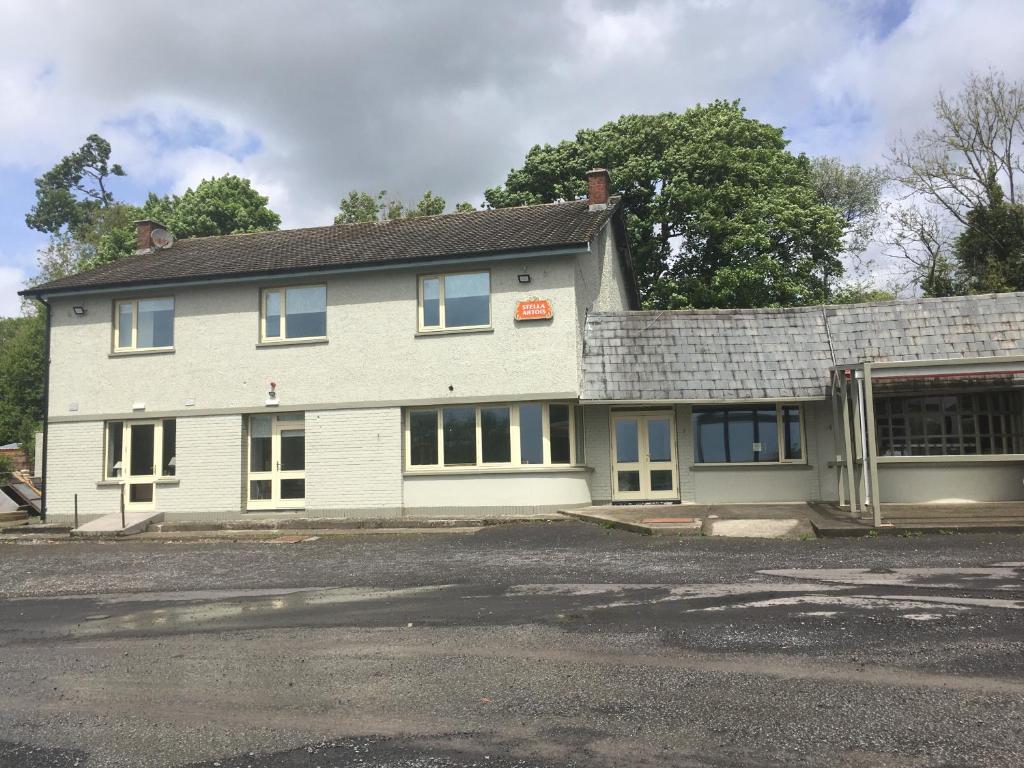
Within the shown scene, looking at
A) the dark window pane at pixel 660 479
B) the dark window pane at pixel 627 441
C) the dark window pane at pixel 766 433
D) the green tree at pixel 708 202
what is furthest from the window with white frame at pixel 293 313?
the green tree at pixel 708 202

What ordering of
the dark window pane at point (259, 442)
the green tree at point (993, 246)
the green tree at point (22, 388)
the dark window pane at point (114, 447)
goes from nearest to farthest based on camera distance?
the dark window pane at point (259, 442) → the dark window pane at point (114, 447) → the green tree at point (993, 246) → the green tree at point (22, 388)

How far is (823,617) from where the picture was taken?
670 cm

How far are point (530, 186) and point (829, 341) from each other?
16858mm

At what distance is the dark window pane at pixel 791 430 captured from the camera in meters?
16.8

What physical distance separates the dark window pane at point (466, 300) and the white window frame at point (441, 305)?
0.09 feet

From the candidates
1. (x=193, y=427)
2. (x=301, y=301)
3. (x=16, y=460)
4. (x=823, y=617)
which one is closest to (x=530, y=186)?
(x=301, y=301)

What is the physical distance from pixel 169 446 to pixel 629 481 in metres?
10.3

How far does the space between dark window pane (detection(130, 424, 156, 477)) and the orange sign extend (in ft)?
29.0

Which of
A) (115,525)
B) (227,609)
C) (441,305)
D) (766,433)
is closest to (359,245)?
(441,305)

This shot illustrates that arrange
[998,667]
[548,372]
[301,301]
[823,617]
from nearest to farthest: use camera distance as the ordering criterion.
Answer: [998,667]
[823,617]
[548,372]
[301,301]

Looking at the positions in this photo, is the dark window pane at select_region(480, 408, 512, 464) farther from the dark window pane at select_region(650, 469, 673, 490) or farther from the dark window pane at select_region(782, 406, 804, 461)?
the dark window pane at select_region(782, 406, 804, 461)

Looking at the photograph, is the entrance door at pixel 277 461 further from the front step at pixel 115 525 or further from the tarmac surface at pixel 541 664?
the tarmac surface at pixel 541 664

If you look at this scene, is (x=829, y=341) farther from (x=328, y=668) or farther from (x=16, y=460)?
→ (x=16, y=460)

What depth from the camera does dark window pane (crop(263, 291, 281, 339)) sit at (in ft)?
58.4
